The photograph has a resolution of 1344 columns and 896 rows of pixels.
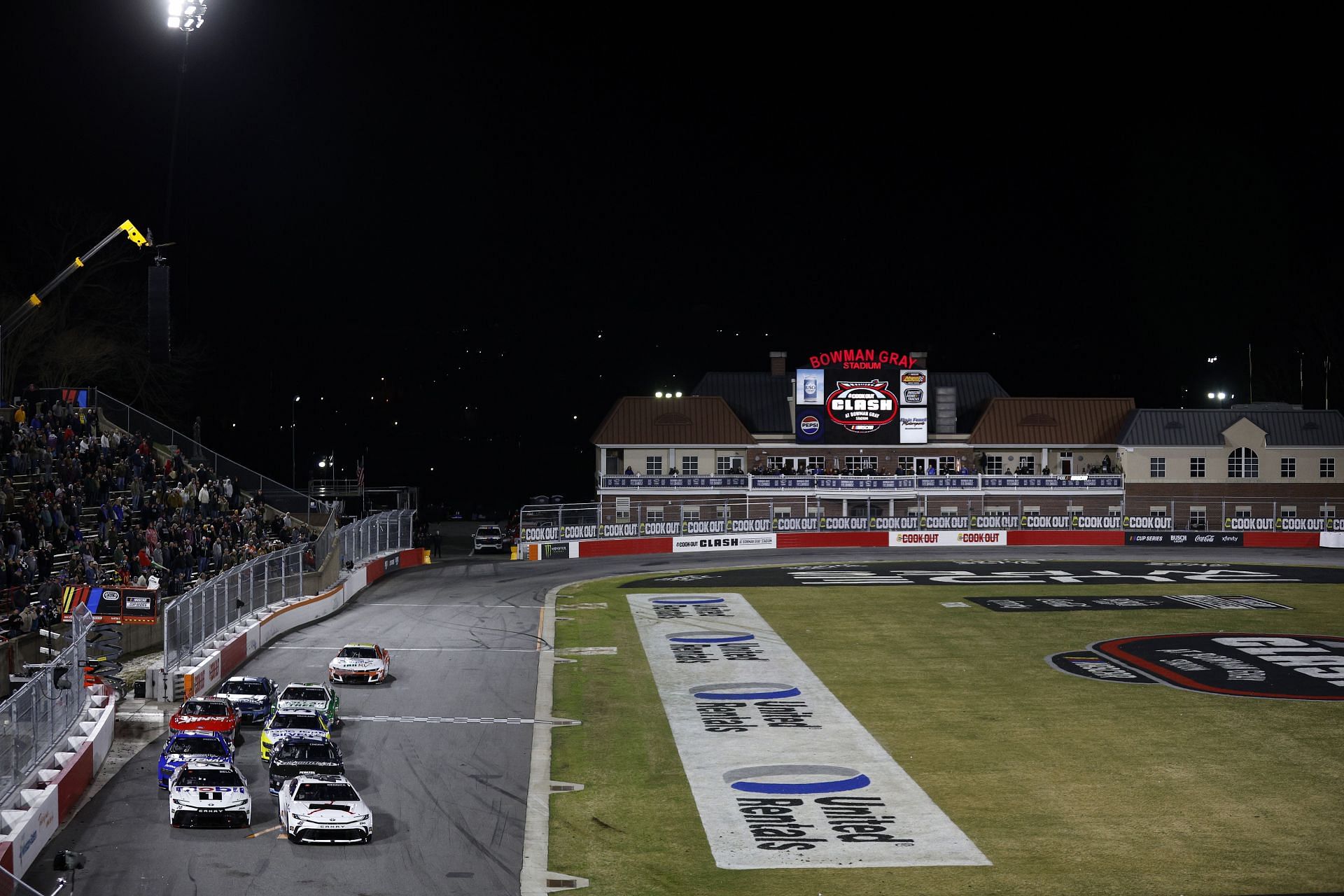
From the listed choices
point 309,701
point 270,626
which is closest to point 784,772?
point 309,701

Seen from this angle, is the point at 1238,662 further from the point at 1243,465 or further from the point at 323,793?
the point at 1243,465

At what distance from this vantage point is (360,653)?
3472cm

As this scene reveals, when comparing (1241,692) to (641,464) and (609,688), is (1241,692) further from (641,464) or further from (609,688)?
(641,464)

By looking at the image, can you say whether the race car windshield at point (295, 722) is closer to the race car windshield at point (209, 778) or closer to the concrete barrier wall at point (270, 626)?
the race car windshield at point (209, 778)

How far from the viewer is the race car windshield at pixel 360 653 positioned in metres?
34.6

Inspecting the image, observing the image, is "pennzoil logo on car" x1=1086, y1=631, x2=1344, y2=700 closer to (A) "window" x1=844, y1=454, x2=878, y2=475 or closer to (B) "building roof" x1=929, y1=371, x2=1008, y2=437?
(A) "window" x1=844, y1=454, x2=878, y2=475


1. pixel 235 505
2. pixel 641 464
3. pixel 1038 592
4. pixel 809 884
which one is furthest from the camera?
pixel 641 464

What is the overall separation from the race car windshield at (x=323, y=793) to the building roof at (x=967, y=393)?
7080 centimetres

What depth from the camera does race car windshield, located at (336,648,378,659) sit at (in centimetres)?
3459

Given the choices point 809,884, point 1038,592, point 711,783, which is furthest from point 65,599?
point 1038,592

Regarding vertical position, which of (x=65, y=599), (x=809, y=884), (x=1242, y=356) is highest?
(x=1242, y=356)

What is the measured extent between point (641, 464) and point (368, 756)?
58670 millimetres

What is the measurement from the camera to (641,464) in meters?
85.1

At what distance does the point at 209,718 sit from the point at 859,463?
63.0 m
